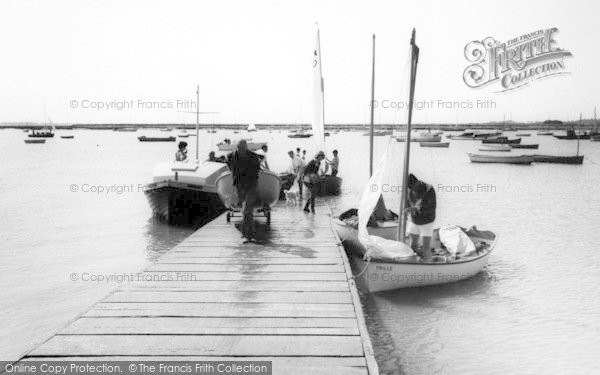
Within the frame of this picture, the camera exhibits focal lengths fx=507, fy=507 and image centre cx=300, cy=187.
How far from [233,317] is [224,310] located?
0.30 meters

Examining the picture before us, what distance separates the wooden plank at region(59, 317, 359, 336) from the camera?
18.3ft

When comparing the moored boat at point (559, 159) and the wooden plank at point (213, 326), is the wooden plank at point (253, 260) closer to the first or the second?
the wooden plank at point (213, 326)

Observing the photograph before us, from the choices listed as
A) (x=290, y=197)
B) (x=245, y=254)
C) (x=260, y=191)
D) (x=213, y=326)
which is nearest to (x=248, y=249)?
(x=245, y=254)

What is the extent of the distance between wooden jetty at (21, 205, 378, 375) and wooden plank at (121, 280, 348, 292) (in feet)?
0.05

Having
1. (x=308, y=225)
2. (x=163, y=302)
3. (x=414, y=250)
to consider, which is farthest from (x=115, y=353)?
(x=308, y=225)

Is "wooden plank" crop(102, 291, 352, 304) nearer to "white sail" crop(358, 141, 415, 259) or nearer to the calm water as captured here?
the calm water

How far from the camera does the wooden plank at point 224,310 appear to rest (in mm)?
6176

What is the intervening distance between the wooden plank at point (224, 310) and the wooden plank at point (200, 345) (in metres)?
0.69

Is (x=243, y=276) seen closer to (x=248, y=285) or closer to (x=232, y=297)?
(x=248, y=285)

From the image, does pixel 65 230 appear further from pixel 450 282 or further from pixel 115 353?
pixel 115 353

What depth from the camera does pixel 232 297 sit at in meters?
6.91

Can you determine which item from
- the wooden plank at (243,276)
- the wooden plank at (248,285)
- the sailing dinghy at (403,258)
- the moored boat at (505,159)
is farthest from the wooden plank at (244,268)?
the moored boat at (505,159)

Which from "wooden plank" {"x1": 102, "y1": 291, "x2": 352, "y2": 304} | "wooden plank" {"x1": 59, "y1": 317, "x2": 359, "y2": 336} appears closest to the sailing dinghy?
"wooden plank" {"x1": 102, "y1": 291, "x2": 352, "y2": 304}

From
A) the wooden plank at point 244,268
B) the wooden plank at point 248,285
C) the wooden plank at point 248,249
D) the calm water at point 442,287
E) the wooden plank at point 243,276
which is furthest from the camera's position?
the wooden plank at point 248,249
